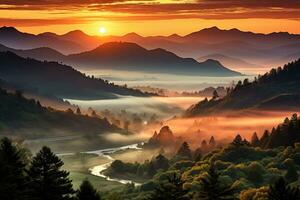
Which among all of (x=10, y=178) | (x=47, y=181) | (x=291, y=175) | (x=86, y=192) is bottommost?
(x=291, y=175)

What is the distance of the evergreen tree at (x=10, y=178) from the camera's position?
52.5m

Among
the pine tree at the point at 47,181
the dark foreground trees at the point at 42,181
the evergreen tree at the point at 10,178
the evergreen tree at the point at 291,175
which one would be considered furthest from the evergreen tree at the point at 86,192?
the evergreen tree at the point at 291,175

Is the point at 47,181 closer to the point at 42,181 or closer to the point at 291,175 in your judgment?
the point at 42,181

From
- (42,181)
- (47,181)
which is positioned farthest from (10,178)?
(47,181)

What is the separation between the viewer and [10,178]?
54.2m

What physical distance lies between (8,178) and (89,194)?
7.56m


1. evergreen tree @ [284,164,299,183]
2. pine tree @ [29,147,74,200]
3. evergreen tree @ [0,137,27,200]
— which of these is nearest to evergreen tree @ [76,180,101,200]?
pine tree @ [29,147,74,200]

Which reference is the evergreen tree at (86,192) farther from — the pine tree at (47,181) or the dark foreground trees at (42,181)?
the pine tree at (47,181)

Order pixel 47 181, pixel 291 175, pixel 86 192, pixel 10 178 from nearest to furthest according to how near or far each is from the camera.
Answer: pixel 10 178 < pixel 86 192 < pixel 47 181 < pixel 291 175

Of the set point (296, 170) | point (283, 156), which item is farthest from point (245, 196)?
point (283, 156)

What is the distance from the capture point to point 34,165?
59125mm

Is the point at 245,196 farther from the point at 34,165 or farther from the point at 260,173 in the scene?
the point at 34,165

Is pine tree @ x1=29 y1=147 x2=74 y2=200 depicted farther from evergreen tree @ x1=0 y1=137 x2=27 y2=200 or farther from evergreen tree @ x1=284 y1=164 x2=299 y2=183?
evergreen tree @ x1=284 y1=164 x2=299 y2=183

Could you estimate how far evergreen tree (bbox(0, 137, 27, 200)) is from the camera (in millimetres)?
52500
